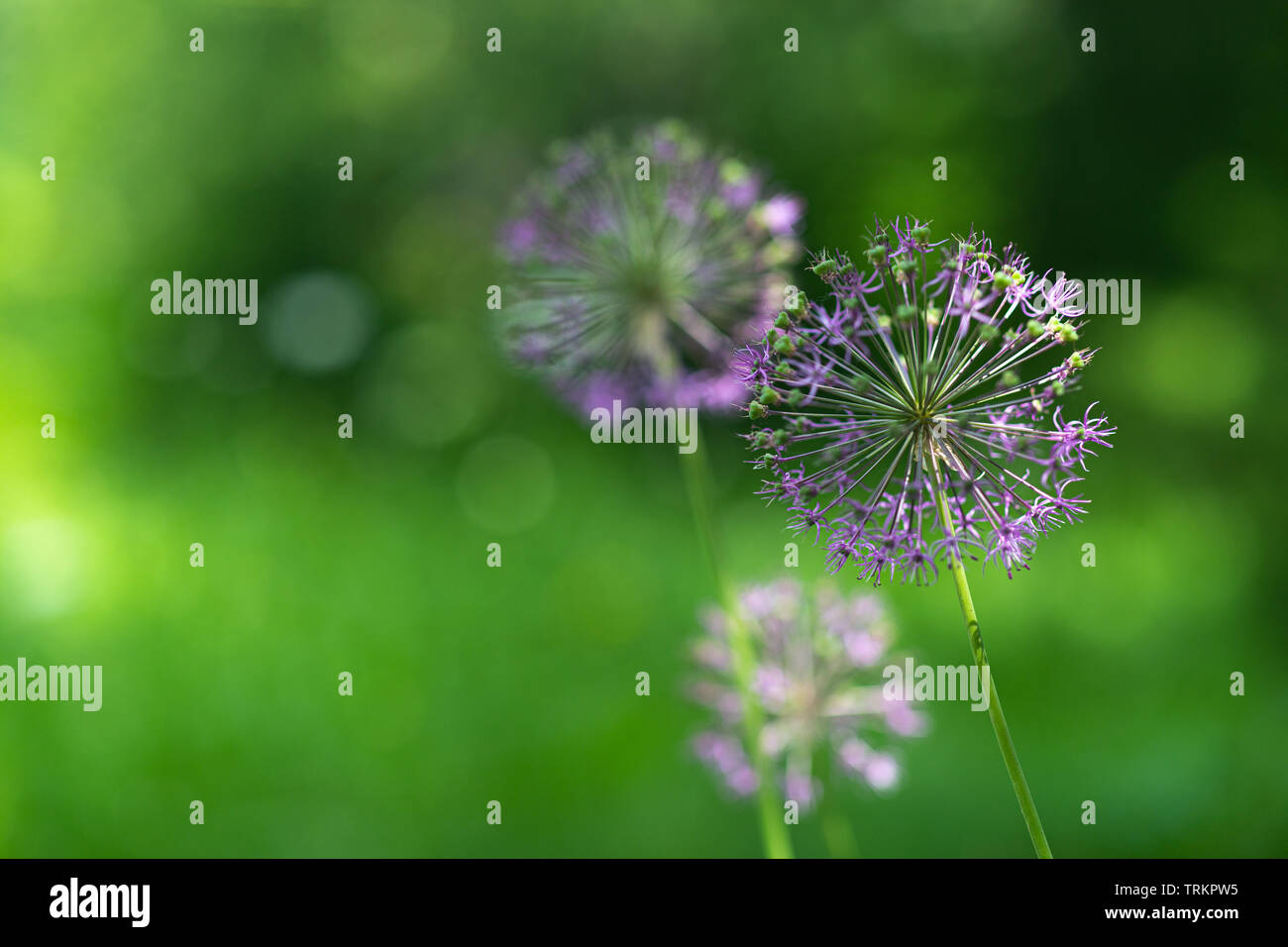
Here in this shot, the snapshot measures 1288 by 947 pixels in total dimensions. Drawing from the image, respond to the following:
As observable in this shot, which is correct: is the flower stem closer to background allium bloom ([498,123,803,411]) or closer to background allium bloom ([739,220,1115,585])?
background allium bloom ([739,220,1115,585])

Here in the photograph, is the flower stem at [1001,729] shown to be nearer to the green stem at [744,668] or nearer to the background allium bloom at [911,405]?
the background allium bloom at [911,405]

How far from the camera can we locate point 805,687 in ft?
10.9

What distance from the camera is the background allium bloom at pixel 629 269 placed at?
3555 millimetres

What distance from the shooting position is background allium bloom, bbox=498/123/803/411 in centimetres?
355

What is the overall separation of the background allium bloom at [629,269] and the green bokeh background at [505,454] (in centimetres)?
71

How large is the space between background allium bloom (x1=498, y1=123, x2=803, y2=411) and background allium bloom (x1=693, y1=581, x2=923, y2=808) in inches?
28.2

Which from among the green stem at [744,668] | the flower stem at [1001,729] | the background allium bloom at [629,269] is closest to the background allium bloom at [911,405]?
the flower stem at [1001,729]

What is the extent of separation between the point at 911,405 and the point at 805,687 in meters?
1.52

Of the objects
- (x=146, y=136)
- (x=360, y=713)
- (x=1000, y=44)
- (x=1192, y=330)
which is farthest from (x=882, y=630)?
(x=146, y=136)

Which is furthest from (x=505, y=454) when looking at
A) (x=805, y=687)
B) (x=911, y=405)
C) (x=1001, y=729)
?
(x=1001, y=729)

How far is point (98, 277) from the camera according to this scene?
14.2 m

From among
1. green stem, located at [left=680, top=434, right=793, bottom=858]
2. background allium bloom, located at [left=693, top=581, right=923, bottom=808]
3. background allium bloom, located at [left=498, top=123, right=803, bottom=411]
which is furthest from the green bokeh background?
green stem, located at [left=680, top=434, right=793, bottom=858]

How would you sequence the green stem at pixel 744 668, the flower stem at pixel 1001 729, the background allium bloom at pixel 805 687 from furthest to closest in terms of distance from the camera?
the background allium bloom at pixel 805 687 → the green stem at pixel 744 668 → the flower stem at pixel 1001 729

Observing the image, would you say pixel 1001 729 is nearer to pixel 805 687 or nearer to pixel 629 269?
pixel 805 687
